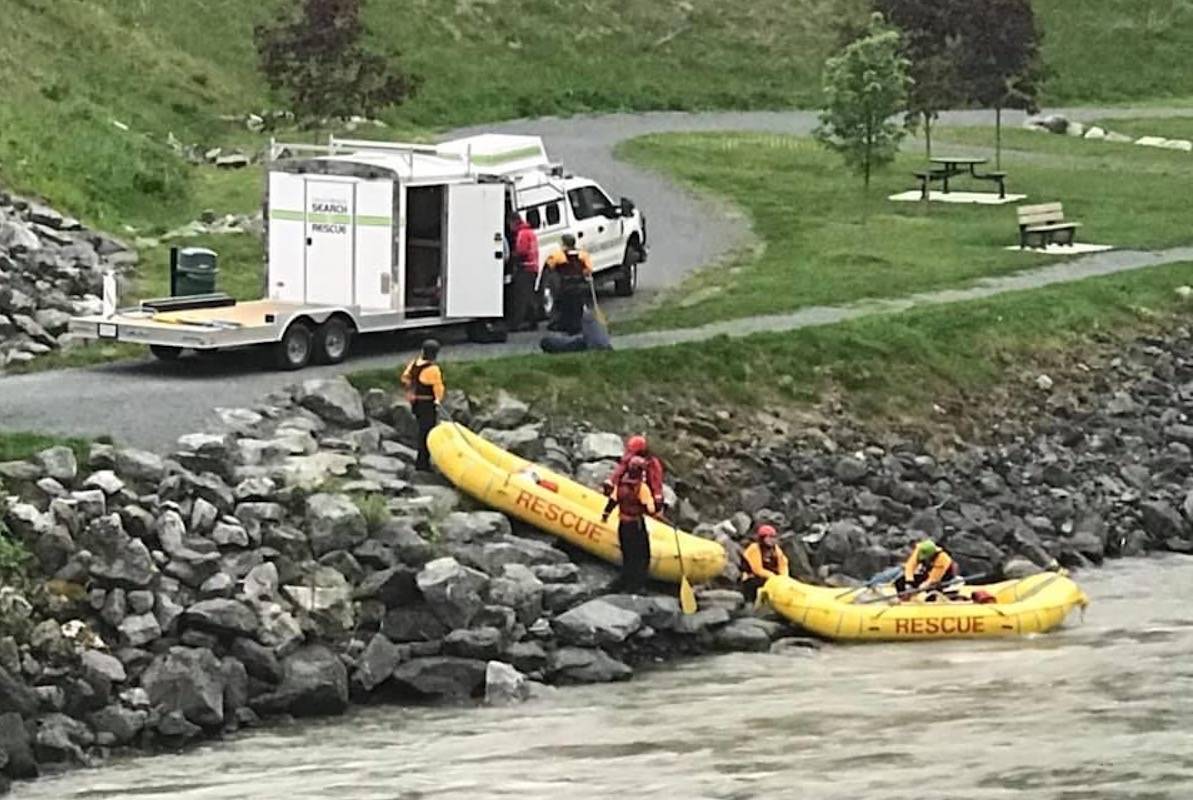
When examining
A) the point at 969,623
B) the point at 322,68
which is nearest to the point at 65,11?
the point at 322,68

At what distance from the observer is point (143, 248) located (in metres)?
35.4

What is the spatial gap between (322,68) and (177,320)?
67.3ft

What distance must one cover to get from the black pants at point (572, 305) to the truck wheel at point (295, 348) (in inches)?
129

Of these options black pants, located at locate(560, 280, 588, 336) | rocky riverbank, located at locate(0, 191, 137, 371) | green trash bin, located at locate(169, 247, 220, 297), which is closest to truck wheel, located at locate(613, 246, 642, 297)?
black pants, located at locate(560, 280, 588, 336)

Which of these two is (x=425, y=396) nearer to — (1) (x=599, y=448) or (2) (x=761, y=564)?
(1) (x=599, y=448)

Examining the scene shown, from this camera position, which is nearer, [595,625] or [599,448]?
[595,625]

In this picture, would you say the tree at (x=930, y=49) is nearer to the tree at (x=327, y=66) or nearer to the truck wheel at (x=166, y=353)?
the tree at (x=327, y=66)

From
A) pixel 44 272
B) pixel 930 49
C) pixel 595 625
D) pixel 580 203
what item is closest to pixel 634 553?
pixel 595 625

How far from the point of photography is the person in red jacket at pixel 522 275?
29.4 metres

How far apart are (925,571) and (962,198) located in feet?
78.0

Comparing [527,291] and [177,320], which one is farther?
[527,291]

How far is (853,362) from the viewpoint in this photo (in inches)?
1166

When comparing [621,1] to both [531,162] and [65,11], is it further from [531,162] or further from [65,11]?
[531,162]

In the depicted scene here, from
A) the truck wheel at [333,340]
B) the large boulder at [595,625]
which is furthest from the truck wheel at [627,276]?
the large boulder at [595,625]
